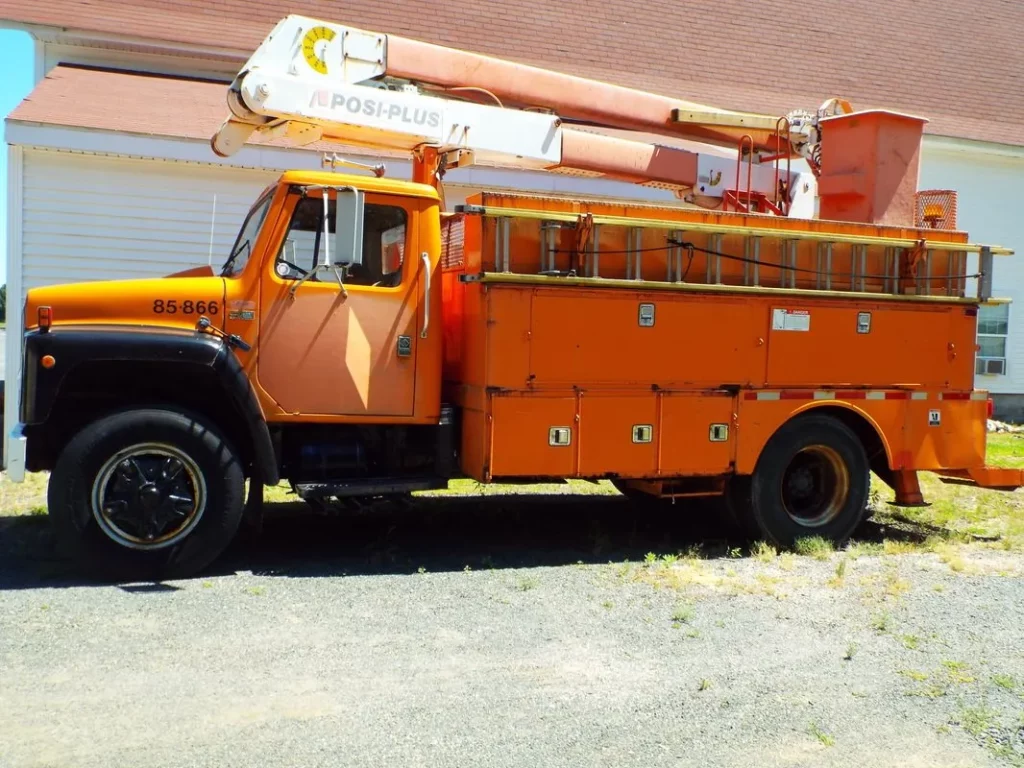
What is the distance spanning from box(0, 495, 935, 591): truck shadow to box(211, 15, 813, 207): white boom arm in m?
2.88

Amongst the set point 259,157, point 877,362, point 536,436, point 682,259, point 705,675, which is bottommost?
point 705,675

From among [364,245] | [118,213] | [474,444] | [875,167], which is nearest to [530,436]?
[474,444]

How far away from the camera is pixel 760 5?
63.8ft

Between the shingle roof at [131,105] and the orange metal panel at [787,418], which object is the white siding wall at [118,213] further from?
the orange metal panel at [787,418]

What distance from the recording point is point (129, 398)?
21.8 ft

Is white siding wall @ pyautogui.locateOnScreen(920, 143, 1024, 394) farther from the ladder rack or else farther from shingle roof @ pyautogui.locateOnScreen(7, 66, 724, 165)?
the ladder rack

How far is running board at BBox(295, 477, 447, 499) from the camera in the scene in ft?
22.0

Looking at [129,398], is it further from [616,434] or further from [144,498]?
[616,434]

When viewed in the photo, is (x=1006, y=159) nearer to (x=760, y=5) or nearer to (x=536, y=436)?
(x=760, y=5)

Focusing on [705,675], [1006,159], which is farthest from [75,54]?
[1006,159]

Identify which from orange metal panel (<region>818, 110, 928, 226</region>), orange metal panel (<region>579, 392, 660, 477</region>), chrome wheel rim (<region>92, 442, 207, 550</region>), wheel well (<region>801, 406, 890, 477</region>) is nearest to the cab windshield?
chrome wheel rim (<region>92, 442, 207, 550</region>)

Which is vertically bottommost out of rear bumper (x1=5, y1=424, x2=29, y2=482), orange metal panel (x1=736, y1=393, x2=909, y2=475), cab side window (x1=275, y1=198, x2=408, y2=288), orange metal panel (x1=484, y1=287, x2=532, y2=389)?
rear bumper (x1=5, y1=424, x2=29, y2=482)

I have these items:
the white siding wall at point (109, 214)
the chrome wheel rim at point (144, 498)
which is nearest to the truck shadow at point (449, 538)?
the chrome wheel rim at point (144, 498)

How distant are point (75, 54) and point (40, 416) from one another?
9.15m
